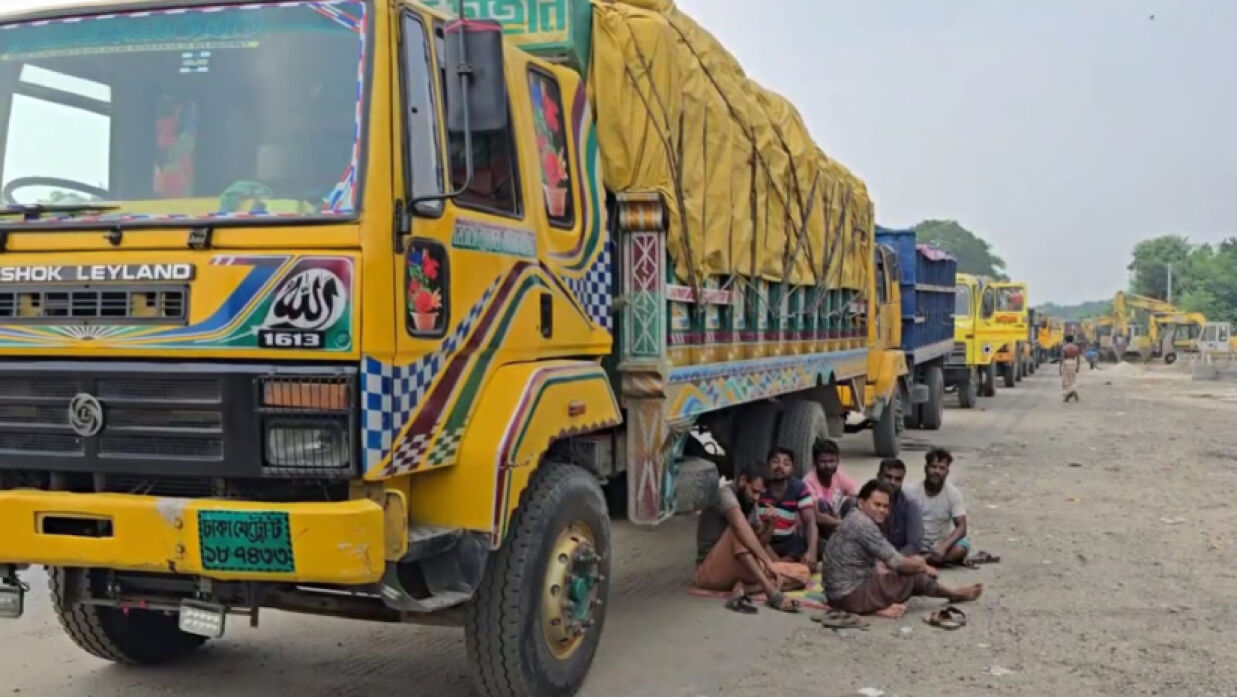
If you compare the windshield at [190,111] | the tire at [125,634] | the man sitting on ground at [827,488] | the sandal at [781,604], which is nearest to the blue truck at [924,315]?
the man sitting on ground at [827,488]

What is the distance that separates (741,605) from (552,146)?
2.90 metres

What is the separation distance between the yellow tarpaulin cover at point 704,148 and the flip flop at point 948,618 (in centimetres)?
216

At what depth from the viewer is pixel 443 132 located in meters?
3.83

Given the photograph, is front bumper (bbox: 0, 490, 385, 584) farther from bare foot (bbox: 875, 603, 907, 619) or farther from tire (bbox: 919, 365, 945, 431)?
tire (bbox: 919, 365, 945, 431)

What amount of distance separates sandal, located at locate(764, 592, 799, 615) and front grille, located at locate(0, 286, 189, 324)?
3819mm

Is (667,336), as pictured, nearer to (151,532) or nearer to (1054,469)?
(151,532)

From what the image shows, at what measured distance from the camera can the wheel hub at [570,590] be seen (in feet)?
14.5

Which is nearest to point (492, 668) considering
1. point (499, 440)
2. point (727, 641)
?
point (499, 440)

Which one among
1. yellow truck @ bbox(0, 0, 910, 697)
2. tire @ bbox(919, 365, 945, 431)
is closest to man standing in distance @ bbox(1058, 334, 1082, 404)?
tire @ bbox(919, 365, 945, 431)

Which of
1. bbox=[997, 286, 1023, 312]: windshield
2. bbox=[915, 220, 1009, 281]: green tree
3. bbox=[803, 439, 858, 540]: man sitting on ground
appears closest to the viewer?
bbox=[803, 439, 858, 540]: man sitting on ground

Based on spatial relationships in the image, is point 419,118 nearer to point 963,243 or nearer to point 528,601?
point 528,601

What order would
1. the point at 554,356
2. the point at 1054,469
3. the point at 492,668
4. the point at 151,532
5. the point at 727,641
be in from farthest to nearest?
the point at 1054,469
the point at 727,641
the point at 554,356
the point at 492,668
the point at 151,532

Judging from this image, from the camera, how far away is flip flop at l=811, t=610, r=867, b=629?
5.91 metres

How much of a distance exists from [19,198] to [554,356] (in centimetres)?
201
